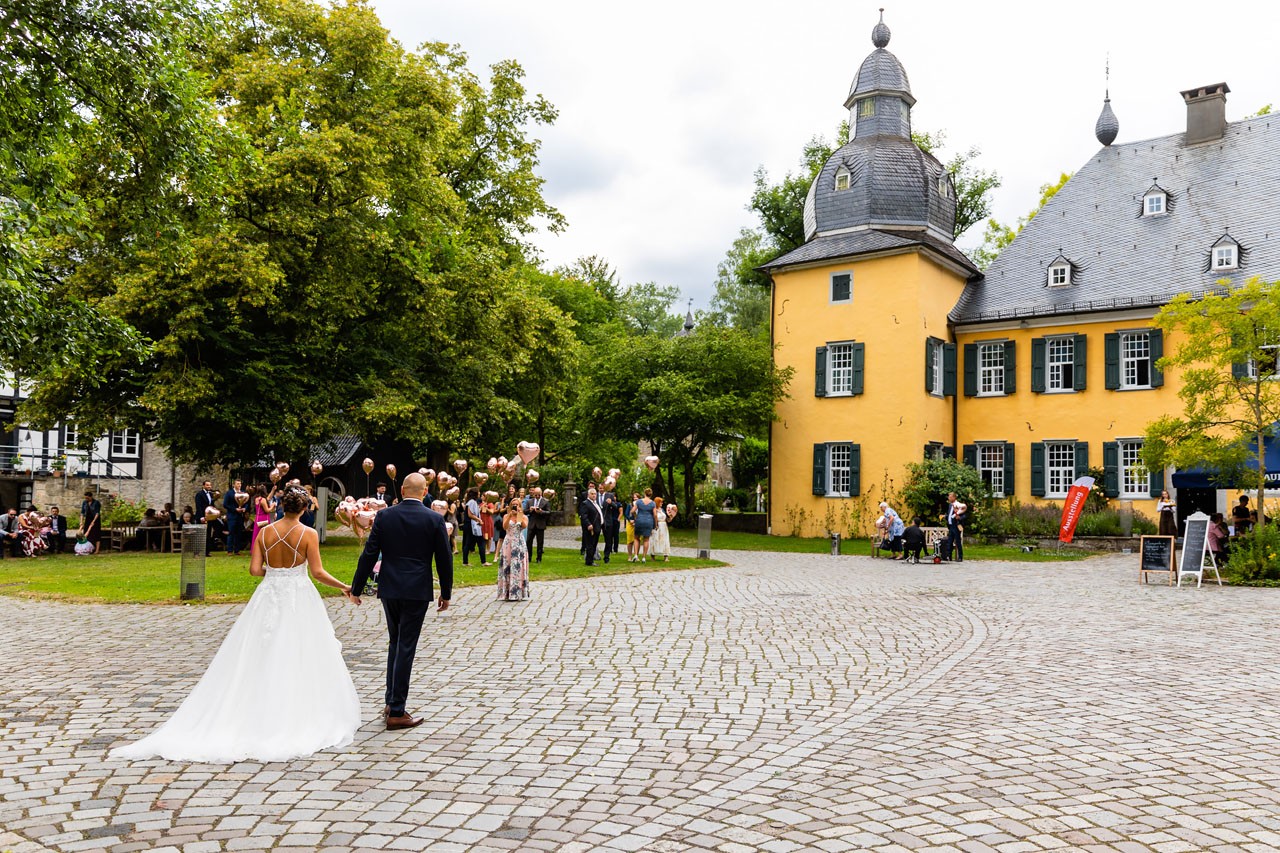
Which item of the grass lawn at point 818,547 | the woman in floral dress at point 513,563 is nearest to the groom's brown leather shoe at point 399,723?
the woman in floral dress at point 513,563

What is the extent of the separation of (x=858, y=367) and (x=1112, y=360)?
7.61 meters

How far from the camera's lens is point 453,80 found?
2984 centimetres

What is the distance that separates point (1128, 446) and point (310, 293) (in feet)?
78.5

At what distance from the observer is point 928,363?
3325cm

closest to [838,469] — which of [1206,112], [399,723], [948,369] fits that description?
[948,369]

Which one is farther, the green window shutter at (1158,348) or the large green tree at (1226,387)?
the green window shutter at (1158,348)

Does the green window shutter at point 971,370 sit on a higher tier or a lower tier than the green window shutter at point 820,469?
higher

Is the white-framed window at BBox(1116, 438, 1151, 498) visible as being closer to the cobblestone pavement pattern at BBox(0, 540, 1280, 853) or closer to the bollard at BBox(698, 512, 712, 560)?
the bollard at BBox(698, 512, 712, 560)

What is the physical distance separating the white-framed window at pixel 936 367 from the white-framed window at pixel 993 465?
2379 millimetres

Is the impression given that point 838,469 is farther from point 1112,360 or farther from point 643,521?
point 643,521

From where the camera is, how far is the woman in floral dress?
14.4 meters

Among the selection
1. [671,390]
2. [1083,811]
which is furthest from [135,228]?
[671,390]

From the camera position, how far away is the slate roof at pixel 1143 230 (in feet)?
102

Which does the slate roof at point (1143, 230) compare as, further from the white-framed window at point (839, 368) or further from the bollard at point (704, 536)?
the bollard at point (704, 536)
